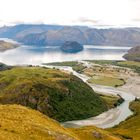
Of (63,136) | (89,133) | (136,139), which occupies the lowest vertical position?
(136,139)

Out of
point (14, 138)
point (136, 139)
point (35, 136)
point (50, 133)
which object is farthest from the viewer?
point (136, 139)

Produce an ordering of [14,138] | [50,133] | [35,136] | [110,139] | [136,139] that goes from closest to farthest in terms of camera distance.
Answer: [14,138] < [35,136] < [50,133] < [110,139] < [136,139]

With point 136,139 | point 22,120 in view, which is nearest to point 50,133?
point 22,120

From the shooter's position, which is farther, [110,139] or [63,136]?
[110,139]

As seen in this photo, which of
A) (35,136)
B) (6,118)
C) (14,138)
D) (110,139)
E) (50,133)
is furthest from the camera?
(110,139)

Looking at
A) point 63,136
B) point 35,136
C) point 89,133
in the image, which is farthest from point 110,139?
point 35,136

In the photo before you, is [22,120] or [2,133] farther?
[22,120]

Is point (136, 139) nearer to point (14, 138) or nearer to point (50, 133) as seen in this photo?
point (50, 133)

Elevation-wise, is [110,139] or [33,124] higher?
[33,124]

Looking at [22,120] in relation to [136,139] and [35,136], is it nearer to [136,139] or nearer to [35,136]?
[35,136]
